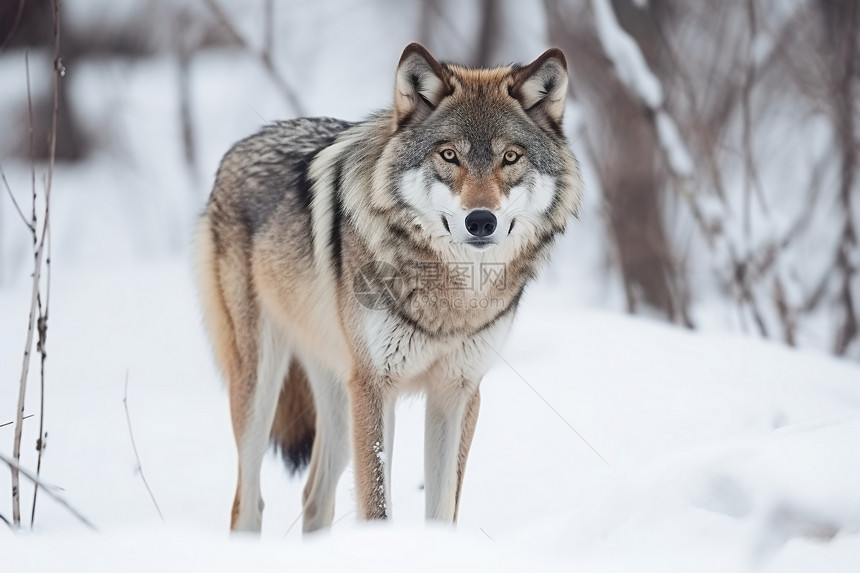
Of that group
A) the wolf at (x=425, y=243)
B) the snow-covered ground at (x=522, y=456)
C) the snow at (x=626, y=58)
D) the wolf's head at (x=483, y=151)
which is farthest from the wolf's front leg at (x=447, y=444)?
the snow at (x=626, y=58)

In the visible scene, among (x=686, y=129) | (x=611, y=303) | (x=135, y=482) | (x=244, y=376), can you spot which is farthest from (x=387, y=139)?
(x=611, y=303)

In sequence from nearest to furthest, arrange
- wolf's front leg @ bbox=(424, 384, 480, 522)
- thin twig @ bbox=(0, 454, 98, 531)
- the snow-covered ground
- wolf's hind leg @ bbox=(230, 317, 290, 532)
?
the snow-covered ground, thin twig @ bbox=(0, 454, 98, 531), wolf's front leg @ bbox=(424, 384, 480, 522), wolf's hind leg @ bbox=(230, 317, 290, 532)

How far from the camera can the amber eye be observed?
276 centimetres

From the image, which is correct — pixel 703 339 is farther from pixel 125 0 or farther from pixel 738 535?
pixel 125 0

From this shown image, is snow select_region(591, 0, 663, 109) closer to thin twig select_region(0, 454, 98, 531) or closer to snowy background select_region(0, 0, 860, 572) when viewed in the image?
snowy background select_region(0, 0, 860, 572)

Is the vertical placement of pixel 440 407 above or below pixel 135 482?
above

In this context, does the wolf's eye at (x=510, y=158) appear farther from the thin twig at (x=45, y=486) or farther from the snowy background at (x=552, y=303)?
the thin twig at (x=45, y=486)

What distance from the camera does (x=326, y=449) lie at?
3.70 metres

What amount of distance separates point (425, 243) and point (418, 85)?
21.4 inches

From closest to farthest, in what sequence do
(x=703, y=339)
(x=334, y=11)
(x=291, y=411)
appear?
(x=291, y=411) → (x=703, y=339) → (x=334, y=11)

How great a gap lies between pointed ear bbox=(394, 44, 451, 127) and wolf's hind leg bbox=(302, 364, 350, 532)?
1291mm

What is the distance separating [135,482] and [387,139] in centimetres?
232

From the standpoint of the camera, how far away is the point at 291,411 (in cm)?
389

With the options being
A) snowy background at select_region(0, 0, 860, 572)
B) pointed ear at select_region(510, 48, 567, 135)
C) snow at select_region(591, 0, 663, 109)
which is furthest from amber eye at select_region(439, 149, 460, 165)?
snow at select_region(591, 0, 663, 109)
